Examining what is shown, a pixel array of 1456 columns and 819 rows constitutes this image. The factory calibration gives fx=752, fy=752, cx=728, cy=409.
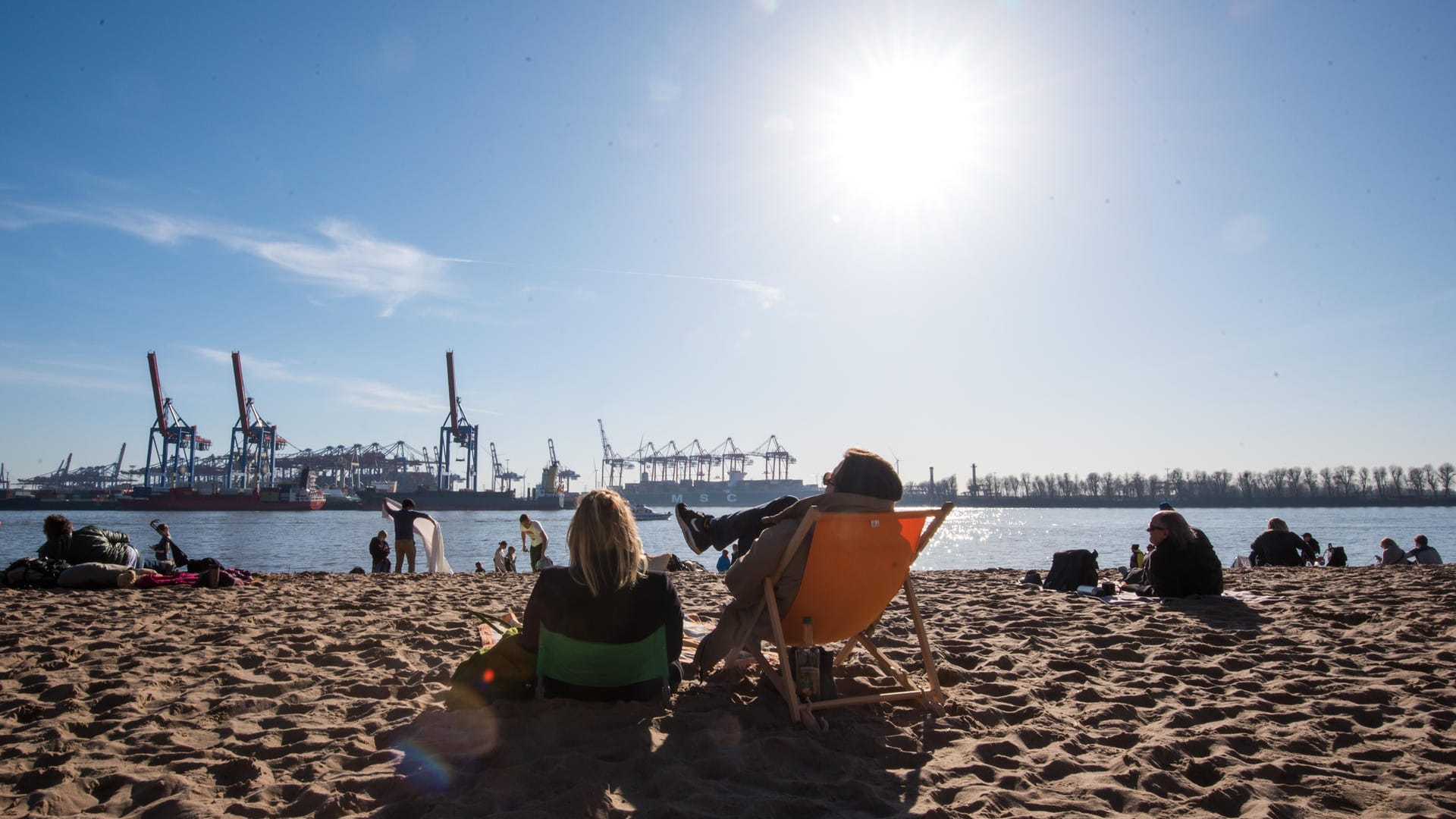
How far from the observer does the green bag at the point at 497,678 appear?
2.42 metres

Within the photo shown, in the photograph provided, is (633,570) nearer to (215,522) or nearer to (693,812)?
(693,812)

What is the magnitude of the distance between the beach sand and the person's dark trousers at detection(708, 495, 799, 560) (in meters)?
0.54

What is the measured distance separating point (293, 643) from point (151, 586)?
323 centimetres

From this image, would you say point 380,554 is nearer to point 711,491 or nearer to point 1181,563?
point 1181,563

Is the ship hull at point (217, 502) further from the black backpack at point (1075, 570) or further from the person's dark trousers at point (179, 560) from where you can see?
the black backpack at point (1075, 570)

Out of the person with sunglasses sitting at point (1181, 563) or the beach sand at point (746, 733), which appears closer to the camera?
the beach sand at point (746, 733)

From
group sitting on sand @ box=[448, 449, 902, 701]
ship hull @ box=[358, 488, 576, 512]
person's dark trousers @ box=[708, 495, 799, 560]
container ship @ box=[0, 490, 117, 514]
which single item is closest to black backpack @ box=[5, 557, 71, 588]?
group sitting on sand @ box=[448, 449, 902, 701]

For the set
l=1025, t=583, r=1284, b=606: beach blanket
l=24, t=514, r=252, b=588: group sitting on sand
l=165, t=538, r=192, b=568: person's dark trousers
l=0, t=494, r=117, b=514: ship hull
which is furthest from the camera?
l=0, t=494, r=117, b=514: ship hull

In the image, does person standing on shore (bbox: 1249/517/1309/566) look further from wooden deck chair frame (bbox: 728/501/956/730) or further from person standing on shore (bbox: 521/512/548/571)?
person standing on shore (bbox: 521/512/548/571)

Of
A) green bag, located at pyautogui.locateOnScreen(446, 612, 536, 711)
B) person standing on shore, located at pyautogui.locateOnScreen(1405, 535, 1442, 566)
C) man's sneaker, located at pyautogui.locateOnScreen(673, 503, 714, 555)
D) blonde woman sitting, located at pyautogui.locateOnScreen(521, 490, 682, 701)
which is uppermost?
man's sneaker, located at pyautogui.locateOnScreen(673, 503, 714, 555)

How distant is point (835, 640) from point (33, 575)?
6.36 meters

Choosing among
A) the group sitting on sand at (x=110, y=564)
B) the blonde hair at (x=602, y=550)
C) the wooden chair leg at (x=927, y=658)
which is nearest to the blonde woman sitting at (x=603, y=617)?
the blonde hair at (x=602, y=550)

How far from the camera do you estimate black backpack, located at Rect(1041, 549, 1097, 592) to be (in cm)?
570

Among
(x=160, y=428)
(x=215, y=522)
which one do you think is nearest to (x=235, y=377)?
(x=160, y=428)
